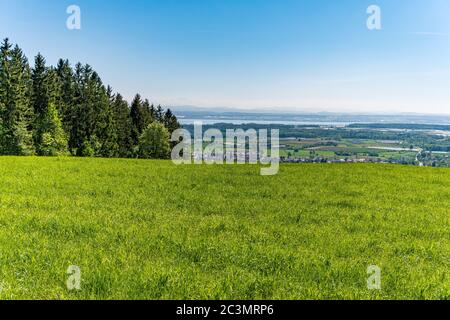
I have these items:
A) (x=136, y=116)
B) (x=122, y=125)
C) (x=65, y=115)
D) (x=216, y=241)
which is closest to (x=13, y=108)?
(x=65, y=115)

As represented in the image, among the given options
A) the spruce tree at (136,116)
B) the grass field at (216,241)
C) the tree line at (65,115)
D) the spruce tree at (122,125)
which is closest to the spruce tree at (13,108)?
the tree line at (65,115)

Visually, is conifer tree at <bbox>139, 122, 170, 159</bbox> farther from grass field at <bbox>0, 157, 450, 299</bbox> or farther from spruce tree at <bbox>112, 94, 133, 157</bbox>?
grass field at <bbox>0, 157, 450, 299</bbox>

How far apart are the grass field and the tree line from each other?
50.3m

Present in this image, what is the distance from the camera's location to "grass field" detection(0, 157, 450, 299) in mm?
6684

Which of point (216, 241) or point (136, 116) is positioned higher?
point (136, 116)

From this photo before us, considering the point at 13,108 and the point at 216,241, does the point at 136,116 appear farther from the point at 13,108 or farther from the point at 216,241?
the point at 216,241

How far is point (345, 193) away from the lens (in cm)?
1794

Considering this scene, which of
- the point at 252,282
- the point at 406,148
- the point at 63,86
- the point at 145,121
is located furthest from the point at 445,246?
the point at 145,121

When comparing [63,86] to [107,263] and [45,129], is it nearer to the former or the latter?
[45,129]

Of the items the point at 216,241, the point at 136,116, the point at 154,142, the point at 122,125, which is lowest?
the point at 216,241

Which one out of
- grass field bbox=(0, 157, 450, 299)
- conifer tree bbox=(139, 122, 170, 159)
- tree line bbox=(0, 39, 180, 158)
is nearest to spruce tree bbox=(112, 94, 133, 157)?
tree line bbox=(0, 39, 180, 158)

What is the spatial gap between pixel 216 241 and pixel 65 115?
7405cm

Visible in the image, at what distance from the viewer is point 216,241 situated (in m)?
9.36

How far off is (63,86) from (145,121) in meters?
23.0
